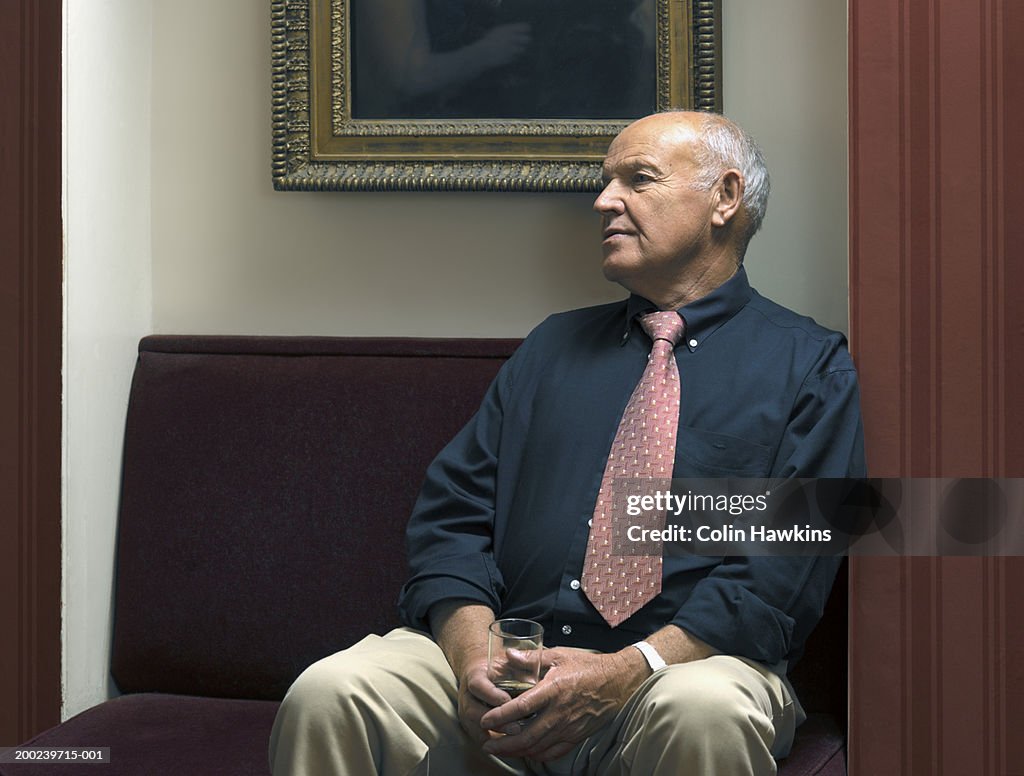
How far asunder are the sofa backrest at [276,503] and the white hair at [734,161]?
1.88ft

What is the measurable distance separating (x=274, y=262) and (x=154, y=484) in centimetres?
57

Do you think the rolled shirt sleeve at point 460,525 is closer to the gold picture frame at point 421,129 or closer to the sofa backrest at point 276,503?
the sofa backrest at point 276,503

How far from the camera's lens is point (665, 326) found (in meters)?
2.19

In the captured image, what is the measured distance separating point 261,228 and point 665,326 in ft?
3.41

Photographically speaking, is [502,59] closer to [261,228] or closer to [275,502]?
[261,228]

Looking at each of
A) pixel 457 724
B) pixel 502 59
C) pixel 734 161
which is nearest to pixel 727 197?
pixel 734 161

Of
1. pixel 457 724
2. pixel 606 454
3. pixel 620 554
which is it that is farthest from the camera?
pixel 606 454

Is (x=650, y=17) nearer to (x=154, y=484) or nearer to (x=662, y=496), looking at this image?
(x=662, y=496)

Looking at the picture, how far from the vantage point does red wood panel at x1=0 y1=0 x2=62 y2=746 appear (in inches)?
92.2

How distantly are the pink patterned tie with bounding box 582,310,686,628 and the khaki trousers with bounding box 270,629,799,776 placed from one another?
199 millimetres

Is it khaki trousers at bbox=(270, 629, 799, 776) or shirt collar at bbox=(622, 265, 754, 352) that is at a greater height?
shirt collar at bbox=(622, 265, 754, 352)

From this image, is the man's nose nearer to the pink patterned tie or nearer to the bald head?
the bald head

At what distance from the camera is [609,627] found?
203 cm

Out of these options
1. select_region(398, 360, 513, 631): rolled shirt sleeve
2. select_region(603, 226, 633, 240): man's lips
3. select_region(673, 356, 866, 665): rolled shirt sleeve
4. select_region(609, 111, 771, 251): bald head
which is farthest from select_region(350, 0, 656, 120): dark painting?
select_region(673, 356, 866, 665): rolled shirt sleeve
